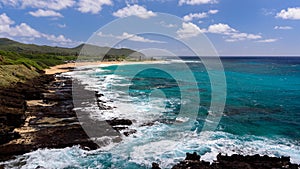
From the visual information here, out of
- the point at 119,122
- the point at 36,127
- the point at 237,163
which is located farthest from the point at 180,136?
the point at 36,127

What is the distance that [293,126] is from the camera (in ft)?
76.1

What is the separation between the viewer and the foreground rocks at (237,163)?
13336 mm

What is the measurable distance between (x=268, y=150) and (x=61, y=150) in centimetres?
1382

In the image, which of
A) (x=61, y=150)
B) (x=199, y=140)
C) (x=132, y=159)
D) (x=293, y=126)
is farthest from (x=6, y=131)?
(x=293, y=126)

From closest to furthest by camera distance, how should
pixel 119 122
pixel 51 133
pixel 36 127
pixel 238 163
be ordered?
pixel 238 163
pixel 51 133
pixel 36 127
pixel 119 122

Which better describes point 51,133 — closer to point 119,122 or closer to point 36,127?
point 36,127

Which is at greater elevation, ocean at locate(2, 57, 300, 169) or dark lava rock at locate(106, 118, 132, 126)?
dark lava rock at locate(106, 118, 132, 126)

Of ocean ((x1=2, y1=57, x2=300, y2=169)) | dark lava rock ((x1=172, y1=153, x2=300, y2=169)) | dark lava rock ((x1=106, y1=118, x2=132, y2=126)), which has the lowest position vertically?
ocean ((x1=2, y1=57, x2=300, y2=169))

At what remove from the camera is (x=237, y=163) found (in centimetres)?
1371

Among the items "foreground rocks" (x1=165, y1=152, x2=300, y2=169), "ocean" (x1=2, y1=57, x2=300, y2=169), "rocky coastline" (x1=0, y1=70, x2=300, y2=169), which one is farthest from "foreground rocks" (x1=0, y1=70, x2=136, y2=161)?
"foreground rocks" (x1=165, y1=152, x2=300, y2=169)

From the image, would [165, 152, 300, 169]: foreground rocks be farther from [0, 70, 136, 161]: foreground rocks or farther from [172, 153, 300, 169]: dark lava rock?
[0, 70, 136, 161]: foreground rocks

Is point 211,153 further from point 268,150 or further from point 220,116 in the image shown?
point 220,116

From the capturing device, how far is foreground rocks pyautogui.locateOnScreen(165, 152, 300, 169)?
1334cm

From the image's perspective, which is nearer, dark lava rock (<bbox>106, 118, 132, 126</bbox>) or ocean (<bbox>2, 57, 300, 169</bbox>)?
ocean (<bbox>2, 57, 300, 169</bbox>)
